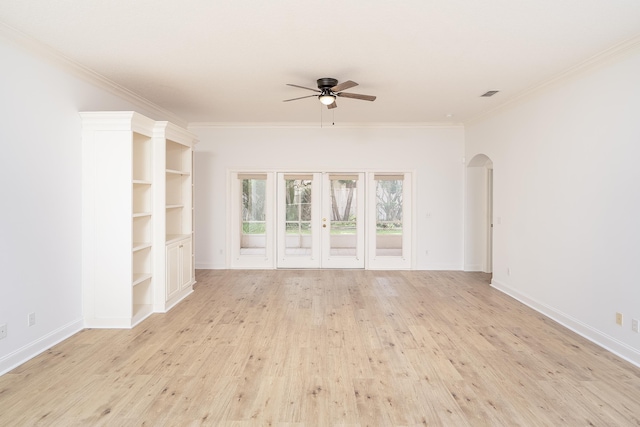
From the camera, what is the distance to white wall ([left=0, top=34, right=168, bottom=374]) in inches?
116

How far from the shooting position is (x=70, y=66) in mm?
3621

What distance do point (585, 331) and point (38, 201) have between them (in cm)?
551

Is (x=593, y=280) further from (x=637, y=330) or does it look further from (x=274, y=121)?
(x=274, y=121)

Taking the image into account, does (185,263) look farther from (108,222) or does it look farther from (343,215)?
(343,215)

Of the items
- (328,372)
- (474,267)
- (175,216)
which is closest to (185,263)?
(175,216)

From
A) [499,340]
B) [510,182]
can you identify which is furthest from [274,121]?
[499,340]

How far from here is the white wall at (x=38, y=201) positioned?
2.94m

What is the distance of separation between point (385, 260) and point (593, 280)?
380 cm

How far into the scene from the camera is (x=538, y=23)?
282cm

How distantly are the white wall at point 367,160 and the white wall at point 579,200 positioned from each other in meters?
1.60

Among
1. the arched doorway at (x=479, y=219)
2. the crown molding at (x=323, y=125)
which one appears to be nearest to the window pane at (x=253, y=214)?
the crown molding at (x=323, y=125)

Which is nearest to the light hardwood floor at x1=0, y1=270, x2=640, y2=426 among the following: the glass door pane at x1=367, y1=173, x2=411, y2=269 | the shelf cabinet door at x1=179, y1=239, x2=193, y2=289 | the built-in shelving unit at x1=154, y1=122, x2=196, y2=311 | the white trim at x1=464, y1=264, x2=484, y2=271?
the built-in shelving unit at x1=154, y1=122, x2=196, y2=311

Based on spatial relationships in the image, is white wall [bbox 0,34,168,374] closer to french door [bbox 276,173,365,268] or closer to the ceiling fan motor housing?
the ceiling fan motor housing

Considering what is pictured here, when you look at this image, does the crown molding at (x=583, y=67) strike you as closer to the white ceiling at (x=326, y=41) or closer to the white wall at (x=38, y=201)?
the white ceiling at (x=326, y=41)
